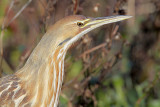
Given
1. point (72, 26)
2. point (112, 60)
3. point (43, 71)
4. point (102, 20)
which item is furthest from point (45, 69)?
point (112, 60)

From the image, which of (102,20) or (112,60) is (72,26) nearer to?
(102,20)

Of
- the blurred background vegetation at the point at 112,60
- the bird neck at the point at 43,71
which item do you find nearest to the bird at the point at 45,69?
the bird neck at the point at 43,71

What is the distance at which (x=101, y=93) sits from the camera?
3430 millimetres

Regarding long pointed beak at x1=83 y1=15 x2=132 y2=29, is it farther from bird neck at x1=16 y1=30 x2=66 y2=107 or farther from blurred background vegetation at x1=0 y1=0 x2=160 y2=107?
blurred background vegetation at x1=0 y1=0 x2=160 y2=107

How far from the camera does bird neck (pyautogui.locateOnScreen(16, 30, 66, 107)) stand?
6.33 ft

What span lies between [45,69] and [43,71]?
0.02 meters

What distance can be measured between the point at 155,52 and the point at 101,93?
2.44 ft

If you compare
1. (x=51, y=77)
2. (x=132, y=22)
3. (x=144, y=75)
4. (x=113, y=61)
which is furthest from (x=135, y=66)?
(x=51, y=77)

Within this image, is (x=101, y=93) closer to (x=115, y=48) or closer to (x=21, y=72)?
(x=115, y=48)

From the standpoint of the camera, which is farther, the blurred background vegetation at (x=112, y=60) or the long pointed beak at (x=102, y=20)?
the blurred background vegetation at (x=112, y=60)

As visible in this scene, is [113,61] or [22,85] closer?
[22,85]

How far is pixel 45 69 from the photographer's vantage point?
196cm

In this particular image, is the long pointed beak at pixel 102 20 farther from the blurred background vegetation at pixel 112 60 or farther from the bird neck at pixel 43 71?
the blurred background vegetation at pixel 112 60

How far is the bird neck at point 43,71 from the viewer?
193cm
